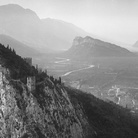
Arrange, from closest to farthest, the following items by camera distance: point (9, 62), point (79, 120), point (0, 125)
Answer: point (0, 125) < point (9, 62) < point (79, 120)

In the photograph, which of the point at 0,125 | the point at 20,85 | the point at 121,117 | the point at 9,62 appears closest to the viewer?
the point at 0,125

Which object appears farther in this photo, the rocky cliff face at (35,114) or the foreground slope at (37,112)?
the foreground slope at (37,112)

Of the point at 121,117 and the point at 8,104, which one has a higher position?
the point at 8,104

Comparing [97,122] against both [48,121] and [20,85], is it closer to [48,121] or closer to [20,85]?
[48,121]

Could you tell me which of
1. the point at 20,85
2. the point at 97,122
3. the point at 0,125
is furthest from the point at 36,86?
the point at 97,122

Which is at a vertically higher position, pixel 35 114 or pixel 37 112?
pixel 37 112

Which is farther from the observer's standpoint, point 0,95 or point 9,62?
point 9,62

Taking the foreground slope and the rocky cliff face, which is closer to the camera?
the rocky cliff face

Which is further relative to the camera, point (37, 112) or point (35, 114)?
point (37, 112)
